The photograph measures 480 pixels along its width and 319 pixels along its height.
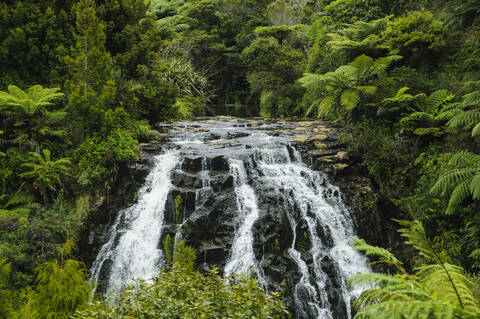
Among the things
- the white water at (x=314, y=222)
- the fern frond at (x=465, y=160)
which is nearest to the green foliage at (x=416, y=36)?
the fern frond at (x=465, y=160)

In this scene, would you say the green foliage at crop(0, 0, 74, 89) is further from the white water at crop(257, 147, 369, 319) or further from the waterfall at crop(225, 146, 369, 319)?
the white water at crop(257, 147, 369, 319)

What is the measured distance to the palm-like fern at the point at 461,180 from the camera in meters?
5.75

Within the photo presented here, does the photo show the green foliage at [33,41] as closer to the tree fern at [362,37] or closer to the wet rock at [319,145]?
the wet rock at [319,145]

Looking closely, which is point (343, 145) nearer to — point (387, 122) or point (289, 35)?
point (387, 122)

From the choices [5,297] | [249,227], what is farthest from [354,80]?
[5,297]

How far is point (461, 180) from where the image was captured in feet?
19.4

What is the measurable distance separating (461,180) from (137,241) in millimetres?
6854

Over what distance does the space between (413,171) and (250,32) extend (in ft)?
79.3

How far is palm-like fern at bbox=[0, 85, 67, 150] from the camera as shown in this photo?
308 inches

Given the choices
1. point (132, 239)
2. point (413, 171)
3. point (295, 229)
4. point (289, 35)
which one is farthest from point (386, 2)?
point (132, 239)

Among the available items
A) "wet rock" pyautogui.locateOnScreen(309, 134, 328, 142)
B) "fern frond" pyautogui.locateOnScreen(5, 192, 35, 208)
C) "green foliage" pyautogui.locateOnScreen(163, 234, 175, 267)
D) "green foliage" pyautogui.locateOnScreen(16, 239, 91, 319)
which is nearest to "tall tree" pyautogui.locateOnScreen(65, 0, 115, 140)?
"fern frond" pyautogui.locateOnScreen(5, 192, 35, 208)

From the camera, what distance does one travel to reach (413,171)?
802cm

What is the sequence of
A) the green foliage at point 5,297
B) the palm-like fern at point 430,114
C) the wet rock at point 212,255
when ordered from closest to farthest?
the green foliage at point 5,297 → the wet rock at point 212,255 → the palm-like fern at point 430,114

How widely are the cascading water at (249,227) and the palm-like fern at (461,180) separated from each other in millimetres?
2259
